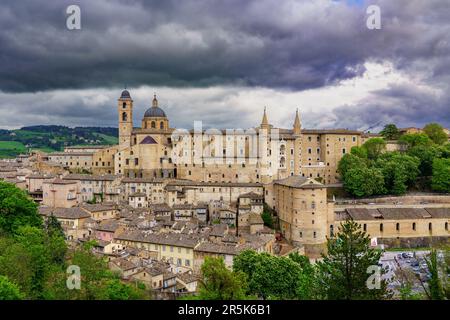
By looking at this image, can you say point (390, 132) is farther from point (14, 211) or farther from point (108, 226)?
point (14, 211)

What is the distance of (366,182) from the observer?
59.6m

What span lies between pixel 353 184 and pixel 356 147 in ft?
38.1

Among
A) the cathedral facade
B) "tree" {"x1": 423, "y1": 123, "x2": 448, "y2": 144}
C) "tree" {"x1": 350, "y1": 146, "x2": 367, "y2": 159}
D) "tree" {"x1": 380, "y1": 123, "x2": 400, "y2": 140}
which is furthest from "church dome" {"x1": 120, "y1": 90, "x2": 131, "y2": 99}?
"tree" {"x1": 423, "y1": 123, "x2": 448, "y2": 144}

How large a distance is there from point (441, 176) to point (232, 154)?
3002 cm

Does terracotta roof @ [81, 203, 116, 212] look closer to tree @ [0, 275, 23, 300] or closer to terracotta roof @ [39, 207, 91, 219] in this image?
terracotta roof @ [39, 207, 91, 219]

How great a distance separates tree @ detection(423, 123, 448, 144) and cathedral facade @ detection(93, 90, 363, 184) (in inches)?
556

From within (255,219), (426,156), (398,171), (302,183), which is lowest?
(255,219)

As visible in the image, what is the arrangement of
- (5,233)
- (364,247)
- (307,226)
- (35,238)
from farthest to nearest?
(307,226), (5,233), (35,238), (364,247)

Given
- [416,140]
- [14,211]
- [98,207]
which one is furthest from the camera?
[416,140]

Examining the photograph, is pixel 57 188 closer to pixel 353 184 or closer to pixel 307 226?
pixel 307 226

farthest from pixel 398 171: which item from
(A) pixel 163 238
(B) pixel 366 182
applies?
(A) pixel 163 238
